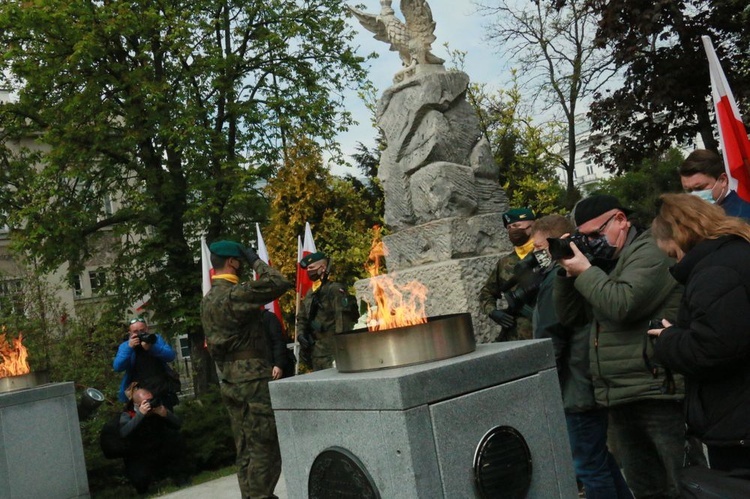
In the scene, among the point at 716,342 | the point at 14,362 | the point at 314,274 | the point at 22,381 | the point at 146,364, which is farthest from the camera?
the point at 146,364

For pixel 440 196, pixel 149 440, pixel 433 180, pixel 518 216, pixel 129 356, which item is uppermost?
pixel 433 180

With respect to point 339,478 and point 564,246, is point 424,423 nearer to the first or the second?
point 339,478

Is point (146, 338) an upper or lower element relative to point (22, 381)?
upper

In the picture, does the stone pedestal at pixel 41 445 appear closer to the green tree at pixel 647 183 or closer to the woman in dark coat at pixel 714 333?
the woman in dark coat at pixel 714 333

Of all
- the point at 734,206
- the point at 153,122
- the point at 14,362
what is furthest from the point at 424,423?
the point at 153,122

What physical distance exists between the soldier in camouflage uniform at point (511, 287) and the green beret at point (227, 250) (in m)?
1.98

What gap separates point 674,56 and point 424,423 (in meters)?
11.0

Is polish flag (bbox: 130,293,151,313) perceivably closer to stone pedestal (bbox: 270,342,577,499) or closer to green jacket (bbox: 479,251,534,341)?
green jacket (bbox: 479,251,534,341)

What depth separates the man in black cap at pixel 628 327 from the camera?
3574 millimetres

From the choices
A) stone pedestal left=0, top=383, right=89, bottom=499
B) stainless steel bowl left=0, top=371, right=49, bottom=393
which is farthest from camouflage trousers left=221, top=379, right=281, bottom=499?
stainless steel bowl left=0, top=371, right=49, bottom=393

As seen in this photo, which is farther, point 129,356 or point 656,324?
point 129,356

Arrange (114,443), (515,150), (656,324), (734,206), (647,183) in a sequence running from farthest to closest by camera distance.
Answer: (647,183) < (515,150) < (114,443) < (734,206) < (656,324)

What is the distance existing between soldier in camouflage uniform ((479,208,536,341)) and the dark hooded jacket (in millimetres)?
2396

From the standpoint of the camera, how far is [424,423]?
290 cm
